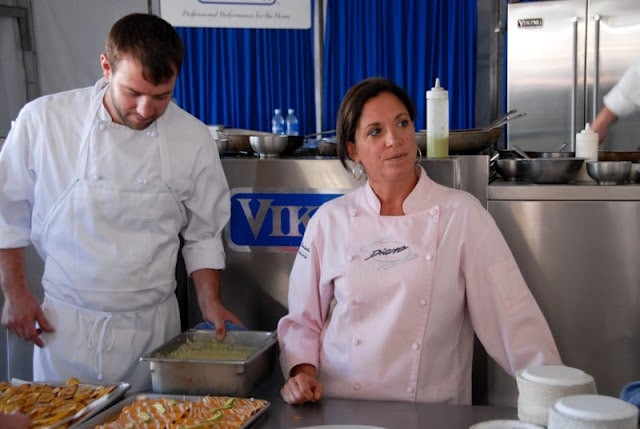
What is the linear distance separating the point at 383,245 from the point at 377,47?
3.97m

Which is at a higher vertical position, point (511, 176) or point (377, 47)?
point (377, 47)

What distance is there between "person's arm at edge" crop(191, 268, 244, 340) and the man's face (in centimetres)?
47

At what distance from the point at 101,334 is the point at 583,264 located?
1474 mm

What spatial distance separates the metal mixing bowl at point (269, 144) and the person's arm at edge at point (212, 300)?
515 mm

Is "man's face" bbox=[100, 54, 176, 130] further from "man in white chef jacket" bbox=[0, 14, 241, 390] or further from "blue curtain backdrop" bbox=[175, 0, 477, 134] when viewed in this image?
"blue curtain backdrop" bbox=[175, 0, 477, 134]

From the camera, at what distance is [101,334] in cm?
199

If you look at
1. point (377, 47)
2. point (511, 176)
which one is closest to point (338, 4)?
point (377, 47)

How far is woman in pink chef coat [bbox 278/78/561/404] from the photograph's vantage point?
1.79 m

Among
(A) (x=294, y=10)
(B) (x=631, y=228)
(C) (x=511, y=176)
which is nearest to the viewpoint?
(B) (x=631, y=228)

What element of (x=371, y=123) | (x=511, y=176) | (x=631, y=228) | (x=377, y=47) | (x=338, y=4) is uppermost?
(x=338, y=4)

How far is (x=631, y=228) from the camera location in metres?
2.28

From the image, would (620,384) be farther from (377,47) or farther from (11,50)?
(11,50)

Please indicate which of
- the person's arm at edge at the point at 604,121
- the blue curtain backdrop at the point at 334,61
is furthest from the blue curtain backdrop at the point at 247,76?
the person's arm at edge at the point at 604,121

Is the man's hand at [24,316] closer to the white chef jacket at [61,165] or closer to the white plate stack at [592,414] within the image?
the white chef jacket at [61,165]
